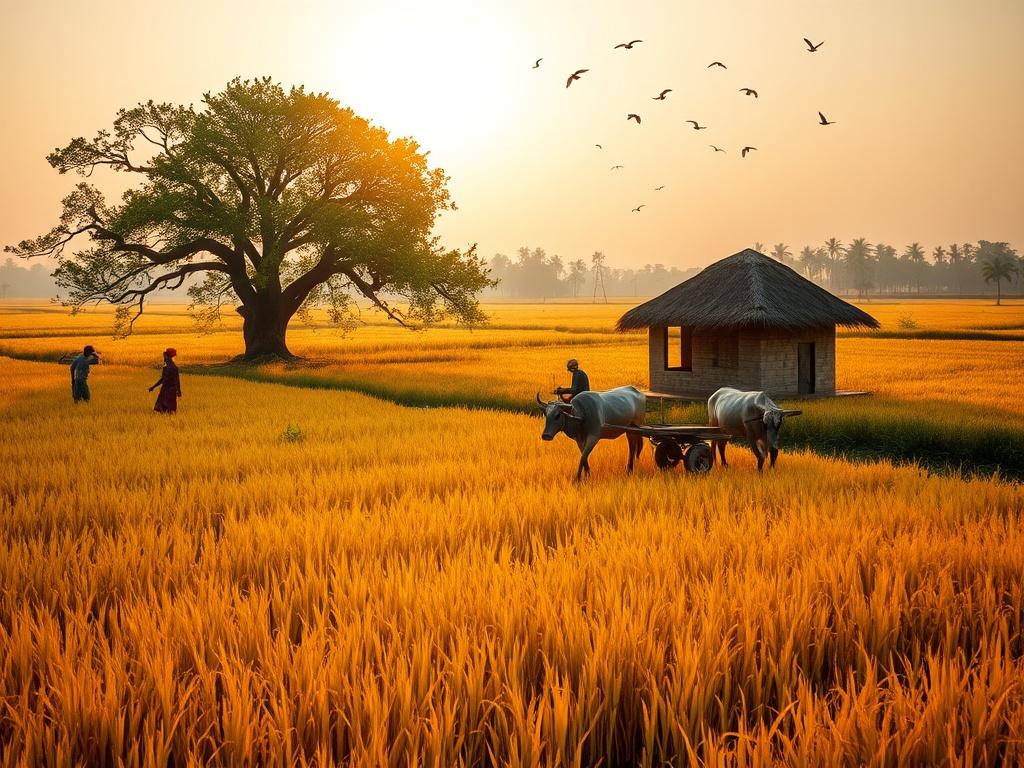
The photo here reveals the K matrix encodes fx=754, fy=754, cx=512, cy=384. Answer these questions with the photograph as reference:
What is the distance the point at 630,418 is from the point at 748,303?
1143cm

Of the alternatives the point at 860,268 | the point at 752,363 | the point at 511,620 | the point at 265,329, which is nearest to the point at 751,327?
the point at 752,363

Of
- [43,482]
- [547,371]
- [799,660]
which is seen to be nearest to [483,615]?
[799,660]

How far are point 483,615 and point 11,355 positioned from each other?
40409 mm

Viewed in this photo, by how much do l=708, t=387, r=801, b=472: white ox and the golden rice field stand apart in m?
0.38

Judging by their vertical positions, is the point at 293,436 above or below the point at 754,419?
below

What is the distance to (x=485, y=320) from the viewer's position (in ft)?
109

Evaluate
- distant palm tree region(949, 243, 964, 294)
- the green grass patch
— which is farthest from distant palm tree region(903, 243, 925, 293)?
the green grass patch

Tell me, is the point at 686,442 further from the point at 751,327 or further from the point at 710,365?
the point at 710,365

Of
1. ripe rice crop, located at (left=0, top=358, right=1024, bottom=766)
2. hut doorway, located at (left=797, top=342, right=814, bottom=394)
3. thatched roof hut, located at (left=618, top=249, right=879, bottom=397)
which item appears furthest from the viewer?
hut doorway, located at (left=797, top=342, right=814, bottom=394)

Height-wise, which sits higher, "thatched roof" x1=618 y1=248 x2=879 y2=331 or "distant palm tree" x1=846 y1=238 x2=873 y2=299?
"distant palm tree" x1=846 y1=238 x2=873 y2=299

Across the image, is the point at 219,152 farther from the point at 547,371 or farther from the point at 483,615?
the point at 483,615

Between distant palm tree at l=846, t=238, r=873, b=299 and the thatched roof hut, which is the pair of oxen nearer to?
the thatched roof hut

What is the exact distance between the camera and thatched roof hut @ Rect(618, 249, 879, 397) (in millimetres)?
19625

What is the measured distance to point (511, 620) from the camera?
3.78 metres
